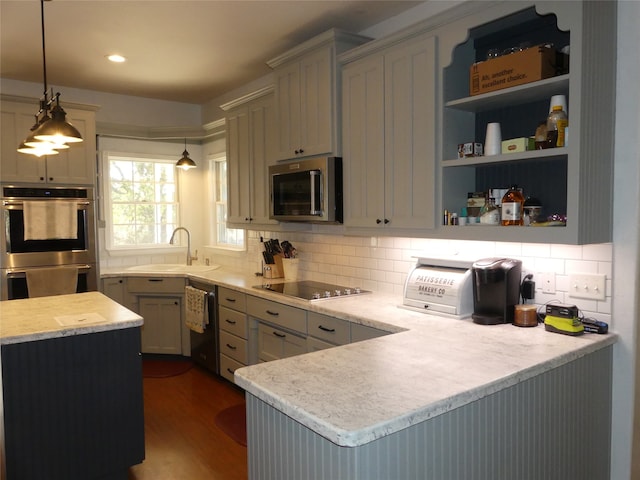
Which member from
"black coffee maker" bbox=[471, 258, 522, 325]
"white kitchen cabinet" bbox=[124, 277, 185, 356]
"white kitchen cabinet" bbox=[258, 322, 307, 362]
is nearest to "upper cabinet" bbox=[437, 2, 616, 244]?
"black coffee maker" bbox=[471, 258, 522, 325]

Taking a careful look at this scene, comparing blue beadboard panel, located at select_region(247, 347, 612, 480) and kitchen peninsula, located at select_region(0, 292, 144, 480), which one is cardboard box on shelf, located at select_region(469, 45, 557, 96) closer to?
blue beadboard panel, located at select_region(247, 347, 612, 480)

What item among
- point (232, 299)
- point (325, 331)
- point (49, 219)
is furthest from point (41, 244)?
point (325, 331)

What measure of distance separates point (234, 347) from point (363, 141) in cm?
195

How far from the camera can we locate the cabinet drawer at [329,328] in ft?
9.01

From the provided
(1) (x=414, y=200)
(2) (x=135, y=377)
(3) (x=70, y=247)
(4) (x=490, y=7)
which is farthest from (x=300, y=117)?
(3) (x=70, y=247)

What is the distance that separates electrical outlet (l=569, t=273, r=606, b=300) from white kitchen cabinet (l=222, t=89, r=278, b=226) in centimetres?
232

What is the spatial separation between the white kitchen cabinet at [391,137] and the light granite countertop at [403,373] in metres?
0.68

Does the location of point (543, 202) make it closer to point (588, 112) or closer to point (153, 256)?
point (588, 112)

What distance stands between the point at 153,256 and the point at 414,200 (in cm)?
361

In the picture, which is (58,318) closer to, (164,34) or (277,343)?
(277,343)

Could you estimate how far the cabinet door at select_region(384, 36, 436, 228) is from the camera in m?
2.55

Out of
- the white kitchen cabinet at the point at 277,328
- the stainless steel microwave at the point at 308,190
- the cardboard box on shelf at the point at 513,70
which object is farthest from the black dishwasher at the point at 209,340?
the cardboard box on shelf at the point at 513,70

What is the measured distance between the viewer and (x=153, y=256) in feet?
17.7

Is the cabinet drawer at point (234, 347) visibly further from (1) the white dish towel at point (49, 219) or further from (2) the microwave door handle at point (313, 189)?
(1) the white dish towel at point (49, 219)
